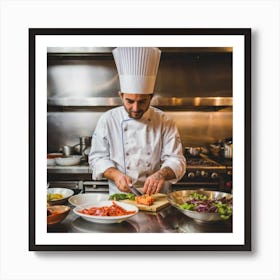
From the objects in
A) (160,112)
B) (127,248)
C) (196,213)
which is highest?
(160,112)

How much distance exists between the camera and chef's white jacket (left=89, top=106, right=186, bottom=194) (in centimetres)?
185

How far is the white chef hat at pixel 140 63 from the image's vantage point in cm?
184

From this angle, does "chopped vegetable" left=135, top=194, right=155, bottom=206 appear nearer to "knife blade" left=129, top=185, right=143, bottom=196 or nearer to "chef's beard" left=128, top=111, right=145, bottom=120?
"knife blade" left=129, top=185, right=143, bottom=196

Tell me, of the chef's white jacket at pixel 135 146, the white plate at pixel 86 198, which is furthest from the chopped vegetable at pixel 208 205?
the white plate at pixel 86 198

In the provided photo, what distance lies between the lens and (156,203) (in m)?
1.85

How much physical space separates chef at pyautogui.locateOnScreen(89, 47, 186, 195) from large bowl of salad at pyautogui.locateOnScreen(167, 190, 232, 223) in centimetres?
8

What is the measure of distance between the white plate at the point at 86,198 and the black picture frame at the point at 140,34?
17 centimetres

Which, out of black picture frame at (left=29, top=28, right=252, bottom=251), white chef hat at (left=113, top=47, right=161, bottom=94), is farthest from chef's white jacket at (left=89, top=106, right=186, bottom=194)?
black picture frame at (left=29, top=28, right=252, bottom=251)

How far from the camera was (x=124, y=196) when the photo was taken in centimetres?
186

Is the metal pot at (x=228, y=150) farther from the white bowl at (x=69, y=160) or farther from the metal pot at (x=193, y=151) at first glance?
the white bowl at (x=69, y=160)
